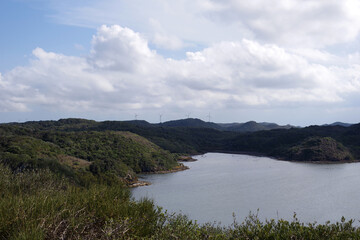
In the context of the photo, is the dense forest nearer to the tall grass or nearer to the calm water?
the tall grass

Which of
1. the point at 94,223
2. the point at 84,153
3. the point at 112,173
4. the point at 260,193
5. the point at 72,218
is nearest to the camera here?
the point at 72,218

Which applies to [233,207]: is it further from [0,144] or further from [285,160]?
[285,160]

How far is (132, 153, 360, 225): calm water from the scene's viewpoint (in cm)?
4281

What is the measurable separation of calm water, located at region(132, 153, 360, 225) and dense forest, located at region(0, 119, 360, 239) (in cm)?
705

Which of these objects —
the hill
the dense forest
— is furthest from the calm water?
the hill

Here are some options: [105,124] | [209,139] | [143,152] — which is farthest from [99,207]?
[209,139]

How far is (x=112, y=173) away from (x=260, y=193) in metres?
30.3

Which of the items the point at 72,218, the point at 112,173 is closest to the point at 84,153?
the point at 112,173

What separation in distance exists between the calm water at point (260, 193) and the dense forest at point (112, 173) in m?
7.05

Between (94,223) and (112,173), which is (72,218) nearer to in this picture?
(94,223)

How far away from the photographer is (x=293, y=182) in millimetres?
66438

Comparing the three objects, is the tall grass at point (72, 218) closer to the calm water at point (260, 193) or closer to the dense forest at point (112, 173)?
the dense forest at point (112, 173)

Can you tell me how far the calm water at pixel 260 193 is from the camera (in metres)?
42.8

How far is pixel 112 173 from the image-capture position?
64.3 meters
